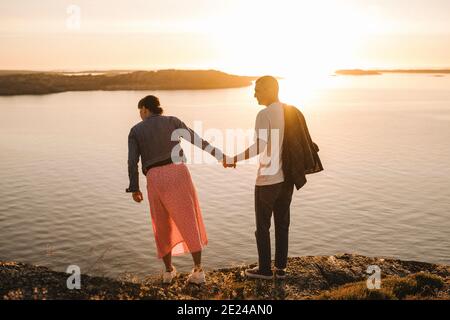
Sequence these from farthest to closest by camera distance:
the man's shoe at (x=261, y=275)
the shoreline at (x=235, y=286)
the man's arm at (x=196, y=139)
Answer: the man's shoe at (x=261, y=275)
the man's arm at (x=196, y=139)
the shoreline at (x=235, y=286)

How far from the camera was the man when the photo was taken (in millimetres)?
7727

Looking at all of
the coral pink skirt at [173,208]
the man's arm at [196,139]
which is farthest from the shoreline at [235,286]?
the man's arm at [196,139]

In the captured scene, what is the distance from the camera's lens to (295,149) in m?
7.93

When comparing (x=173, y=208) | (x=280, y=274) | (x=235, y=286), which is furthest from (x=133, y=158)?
(x=280, y=274)

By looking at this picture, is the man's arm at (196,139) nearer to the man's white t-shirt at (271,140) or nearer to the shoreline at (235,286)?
the man's white t-shirt at (271,140)

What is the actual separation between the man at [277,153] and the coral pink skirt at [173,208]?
3.38 ft

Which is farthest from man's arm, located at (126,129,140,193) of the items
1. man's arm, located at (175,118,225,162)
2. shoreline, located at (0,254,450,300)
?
shoreline, located at (0,254,450,300)

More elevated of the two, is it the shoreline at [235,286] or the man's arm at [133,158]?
the man's arm at [133,158]

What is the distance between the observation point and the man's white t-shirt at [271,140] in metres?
7.73

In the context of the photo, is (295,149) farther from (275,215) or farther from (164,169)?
(164,169)

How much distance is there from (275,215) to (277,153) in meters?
1.09
